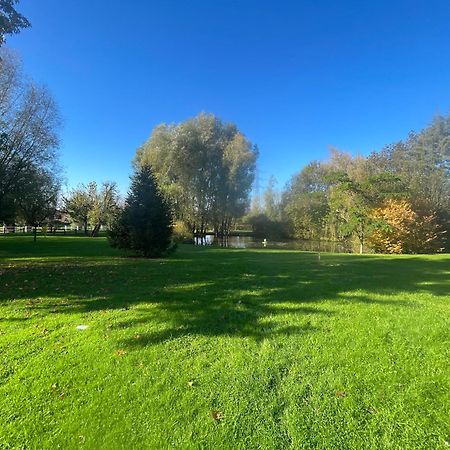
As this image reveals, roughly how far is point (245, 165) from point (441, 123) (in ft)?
71.7

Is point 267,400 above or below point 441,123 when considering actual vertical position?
below

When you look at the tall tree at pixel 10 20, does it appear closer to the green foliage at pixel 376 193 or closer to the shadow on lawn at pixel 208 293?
the shadow on lawn at pixel 208 293

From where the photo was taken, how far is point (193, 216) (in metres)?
34.4

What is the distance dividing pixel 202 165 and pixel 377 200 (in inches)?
719

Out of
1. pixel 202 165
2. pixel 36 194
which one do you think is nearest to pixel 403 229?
pixel 202 165

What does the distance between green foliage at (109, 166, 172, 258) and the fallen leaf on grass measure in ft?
36.2

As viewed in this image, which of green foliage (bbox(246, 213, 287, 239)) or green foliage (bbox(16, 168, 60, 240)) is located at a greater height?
green foliage (bbox(16, 168, 60, 240))

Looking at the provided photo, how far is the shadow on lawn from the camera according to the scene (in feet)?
15.0

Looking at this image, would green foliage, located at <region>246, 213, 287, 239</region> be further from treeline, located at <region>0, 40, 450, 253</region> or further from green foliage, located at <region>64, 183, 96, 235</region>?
green foliage, located at <region>64, 183, 96, 235</region>

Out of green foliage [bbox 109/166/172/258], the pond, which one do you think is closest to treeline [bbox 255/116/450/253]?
the pond

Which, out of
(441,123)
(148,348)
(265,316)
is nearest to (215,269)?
(265,316)

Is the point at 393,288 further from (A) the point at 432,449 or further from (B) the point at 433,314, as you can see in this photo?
(A) the point at 432,449

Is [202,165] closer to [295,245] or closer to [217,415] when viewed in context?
[295,245]

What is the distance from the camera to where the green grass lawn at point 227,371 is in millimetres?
2605
